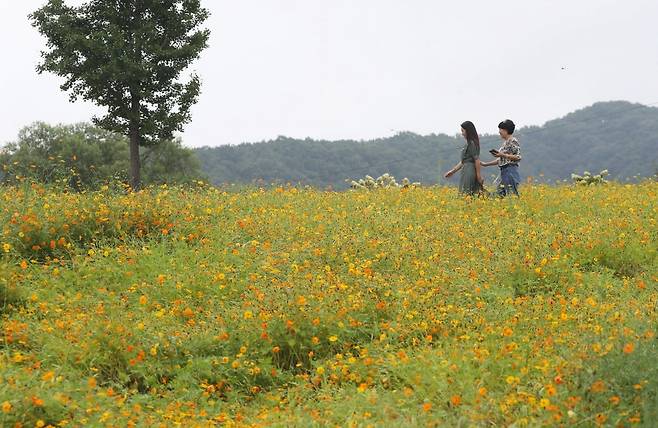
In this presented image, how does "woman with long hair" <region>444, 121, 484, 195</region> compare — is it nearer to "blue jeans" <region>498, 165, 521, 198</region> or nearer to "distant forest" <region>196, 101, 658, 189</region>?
"blue jeans" <region>498, 165, 521, 198</region>

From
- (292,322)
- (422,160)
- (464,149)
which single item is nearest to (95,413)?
(292,322)

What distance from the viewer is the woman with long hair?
1386 cm

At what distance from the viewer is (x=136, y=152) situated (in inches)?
1046

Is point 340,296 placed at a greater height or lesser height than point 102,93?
lesser

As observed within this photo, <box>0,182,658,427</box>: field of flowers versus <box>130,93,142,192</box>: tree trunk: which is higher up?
<box>130,93,142,192</box>: tree trunk

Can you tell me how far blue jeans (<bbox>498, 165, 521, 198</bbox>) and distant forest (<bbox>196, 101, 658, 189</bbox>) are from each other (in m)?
58.0

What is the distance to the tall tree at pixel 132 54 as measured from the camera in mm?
25750

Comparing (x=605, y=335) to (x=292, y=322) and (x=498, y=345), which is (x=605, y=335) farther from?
(x=292, y=322)

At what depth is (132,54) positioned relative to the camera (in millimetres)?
25891

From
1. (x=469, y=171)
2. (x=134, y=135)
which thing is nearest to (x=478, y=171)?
(x=469, y=171)

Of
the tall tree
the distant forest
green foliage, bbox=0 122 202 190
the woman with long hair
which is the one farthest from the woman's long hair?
A: the distant forest

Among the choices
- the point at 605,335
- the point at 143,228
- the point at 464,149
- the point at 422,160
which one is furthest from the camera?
the point at 422,160

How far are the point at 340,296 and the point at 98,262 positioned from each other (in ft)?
11.9

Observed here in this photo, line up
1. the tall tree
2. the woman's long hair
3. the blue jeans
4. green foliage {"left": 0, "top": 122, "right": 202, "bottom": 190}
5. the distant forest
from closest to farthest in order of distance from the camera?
the woman's long hair → the blue jeans → the tall tree → green foliage {"left": 0, "top": 122, "right": 202, "bottom": 190} → the distant forest
